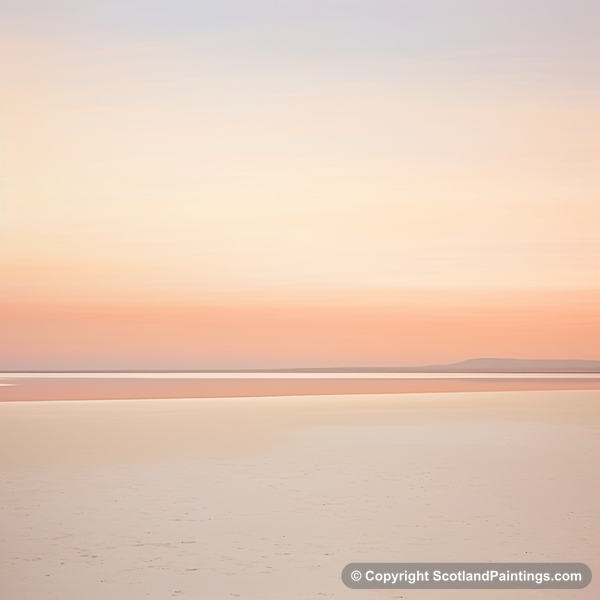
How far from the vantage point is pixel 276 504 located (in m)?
6.68

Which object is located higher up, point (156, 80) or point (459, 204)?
point (156, 80)

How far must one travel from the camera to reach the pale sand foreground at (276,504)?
491cm

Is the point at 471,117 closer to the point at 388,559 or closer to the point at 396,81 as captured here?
the point at 396,81

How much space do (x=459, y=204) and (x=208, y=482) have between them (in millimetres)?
9076

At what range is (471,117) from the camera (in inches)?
523

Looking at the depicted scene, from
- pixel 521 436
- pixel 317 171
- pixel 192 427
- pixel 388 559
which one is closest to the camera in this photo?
pixel 388 559

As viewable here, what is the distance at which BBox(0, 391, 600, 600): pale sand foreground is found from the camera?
491 cm

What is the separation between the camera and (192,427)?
12.4 meters

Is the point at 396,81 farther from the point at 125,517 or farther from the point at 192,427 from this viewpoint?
the point at 125,517

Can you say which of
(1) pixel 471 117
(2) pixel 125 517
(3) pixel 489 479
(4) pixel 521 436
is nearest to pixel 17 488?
(2) pixel 125 517

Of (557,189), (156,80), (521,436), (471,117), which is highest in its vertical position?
(156,80)

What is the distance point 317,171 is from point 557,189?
434 cm

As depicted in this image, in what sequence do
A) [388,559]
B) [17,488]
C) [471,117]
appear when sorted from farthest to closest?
[471,117] < [17,488] < [388,559]

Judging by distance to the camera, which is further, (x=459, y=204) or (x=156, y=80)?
(x=459, y=204)
